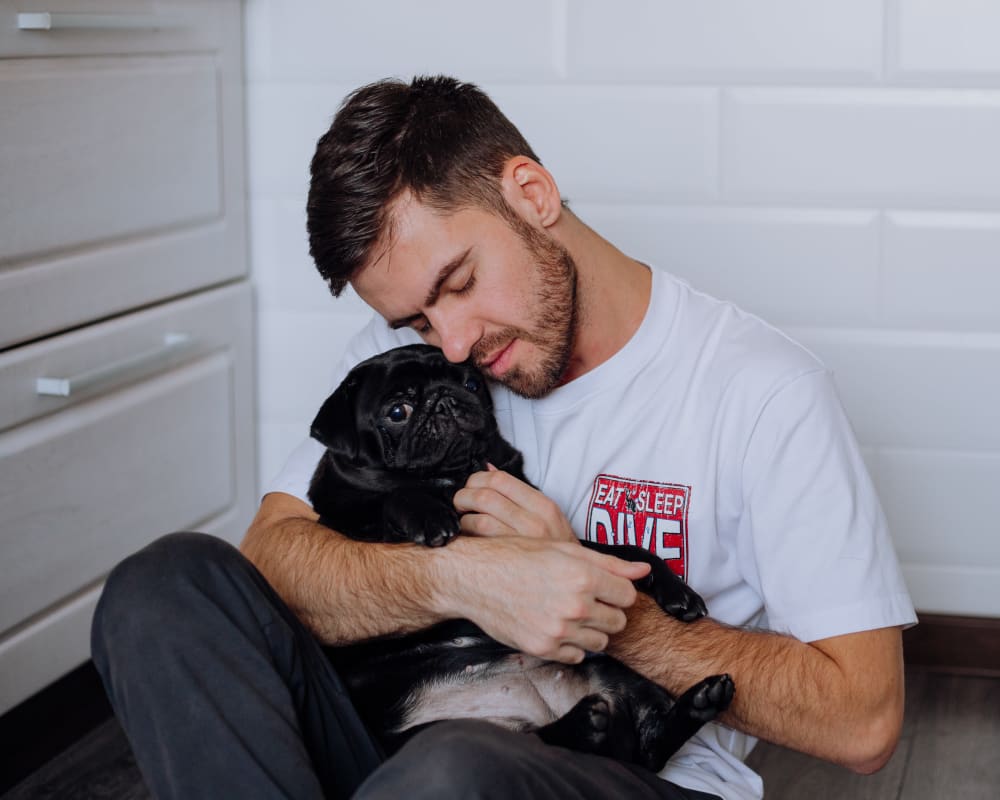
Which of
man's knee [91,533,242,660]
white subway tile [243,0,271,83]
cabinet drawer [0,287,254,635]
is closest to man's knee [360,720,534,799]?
man's knee [91,533,242,660]

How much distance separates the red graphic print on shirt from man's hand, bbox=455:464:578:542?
0.09 m

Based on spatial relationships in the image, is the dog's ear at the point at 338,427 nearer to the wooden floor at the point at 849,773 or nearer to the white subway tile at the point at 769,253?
the wooden floor at the point at 849,773

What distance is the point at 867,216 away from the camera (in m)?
2.25

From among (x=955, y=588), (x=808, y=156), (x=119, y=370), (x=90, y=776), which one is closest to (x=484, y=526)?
(x=119, y=370)

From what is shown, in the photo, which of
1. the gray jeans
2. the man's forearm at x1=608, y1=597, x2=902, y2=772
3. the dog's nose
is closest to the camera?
the gray jeans

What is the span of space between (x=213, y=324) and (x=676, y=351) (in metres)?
1.14

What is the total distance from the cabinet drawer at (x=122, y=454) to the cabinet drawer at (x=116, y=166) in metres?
0.07

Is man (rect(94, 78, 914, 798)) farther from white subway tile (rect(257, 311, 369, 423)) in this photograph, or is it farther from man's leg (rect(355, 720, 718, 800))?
white subway tile (rect(257, 311, 369, 423))

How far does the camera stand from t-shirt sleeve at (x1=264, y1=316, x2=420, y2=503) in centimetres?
166

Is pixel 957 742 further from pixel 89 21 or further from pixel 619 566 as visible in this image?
pixel 89 21

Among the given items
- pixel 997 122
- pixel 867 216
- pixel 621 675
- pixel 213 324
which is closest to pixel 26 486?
pixel 213 324

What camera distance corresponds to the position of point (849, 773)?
2.04 metres

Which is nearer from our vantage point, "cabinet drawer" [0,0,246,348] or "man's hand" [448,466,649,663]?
"man's hand" [448,466,649,663]

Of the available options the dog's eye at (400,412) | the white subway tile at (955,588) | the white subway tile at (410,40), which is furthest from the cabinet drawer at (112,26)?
the white subway tile at (955,588)
